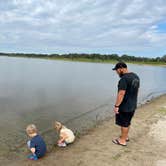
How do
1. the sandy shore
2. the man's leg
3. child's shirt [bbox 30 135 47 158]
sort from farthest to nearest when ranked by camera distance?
the man's leg → child's shirt [bbox 30 135 47 158] → the sandy shore

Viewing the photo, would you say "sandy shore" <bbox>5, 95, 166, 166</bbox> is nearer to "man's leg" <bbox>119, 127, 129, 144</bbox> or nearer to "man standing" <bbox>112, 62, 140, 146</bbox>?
"man's leg" <bbox>119, 127, 129, 144</bbox>

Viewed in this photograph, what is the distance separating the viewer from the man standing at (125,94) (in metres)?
6.52

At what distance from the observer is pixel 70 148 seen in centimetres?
732

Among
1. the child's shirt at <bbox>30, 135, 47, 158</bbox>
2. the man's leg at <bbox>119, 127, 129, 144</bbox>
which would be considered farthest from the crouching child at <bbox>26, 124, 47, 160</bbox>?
the man's leg at <bbox>119, 127, 129, 144</bbox>

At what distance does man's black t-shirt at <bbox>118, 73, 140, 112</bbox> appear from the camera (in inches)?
256

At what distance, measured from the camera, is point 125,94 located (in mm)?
6664

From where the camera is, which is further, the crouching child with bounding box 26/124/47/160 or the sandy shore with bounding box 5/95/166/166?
the crouching child with bounding box 26/124/47/160

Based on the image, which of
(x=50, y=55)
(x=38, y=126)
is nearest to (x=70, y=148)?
(x=38, y=126)

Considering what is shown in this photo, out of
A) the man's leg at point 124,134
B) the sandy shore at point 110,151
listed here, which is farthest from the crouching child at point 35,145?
the man's leg at point 124,134

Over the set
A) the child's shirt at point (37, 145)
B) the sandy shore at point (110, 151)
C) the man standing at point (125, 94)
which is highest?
the man standing at point (125, 94)

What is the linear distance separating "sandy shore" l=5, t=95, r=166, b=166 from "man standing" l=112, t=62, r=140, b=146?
2.38ft

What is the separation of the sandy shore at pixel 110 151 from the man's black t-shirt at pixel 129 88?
116cm

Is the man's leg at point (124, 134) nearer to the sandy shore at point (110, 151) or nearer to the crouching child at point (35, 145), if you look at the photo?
the sandy shore at point (110, 151)

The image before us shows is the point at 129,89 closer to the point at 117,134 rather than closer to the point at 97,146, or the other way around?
the point at 97,146
